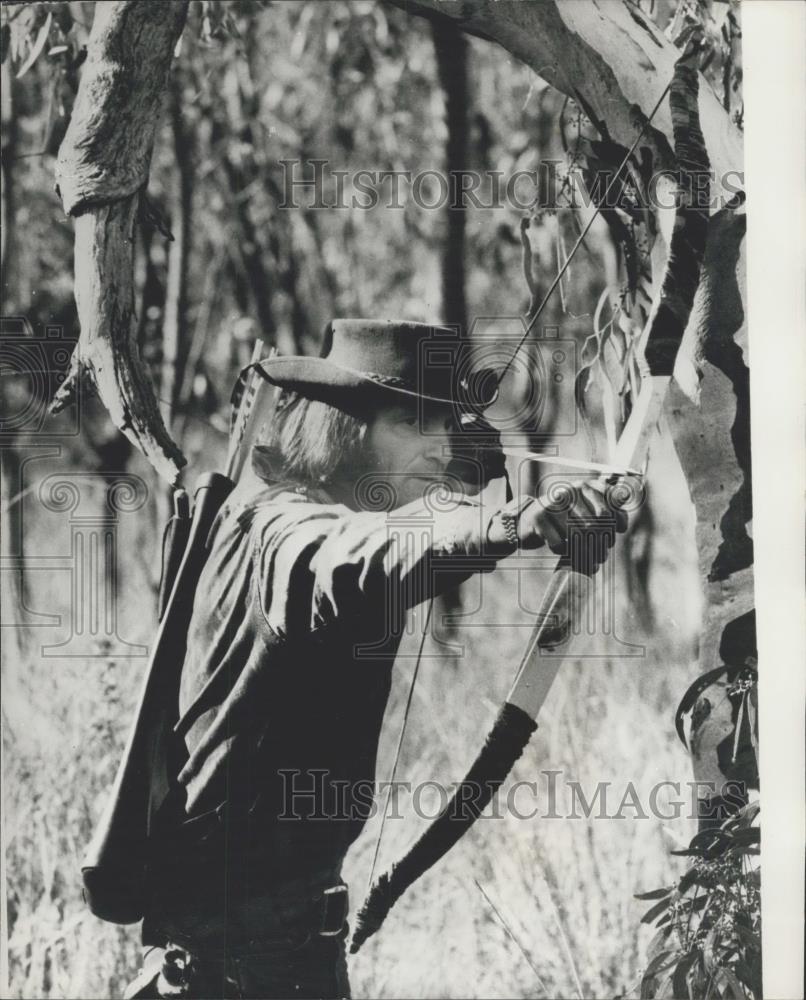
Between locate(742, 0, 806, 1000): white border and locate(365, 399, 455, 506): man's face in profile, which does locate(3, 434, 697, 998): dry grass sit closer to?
locate(742, 0, 806, 1000): white border

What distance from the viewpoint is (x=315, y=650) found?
8.79ft

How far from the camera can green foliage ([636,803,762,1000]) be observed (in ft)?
8.65

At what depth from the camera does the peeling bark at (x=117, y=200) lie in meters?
2.76

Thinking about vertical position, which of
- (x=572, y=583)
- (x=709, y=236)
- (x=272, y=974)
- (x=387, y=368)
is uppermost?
(x=709, y=236)

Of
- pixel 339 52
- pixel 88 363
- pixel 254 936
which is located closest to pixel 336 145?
pixel 339 52

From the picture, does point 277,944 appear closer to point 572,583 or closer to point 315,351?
point 572,583

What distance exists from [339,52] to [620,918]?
7.46ft

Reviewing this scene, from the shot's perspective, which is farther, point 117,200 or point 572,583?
point 117,200

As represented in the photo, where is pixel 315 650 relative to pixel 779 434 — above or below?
below
